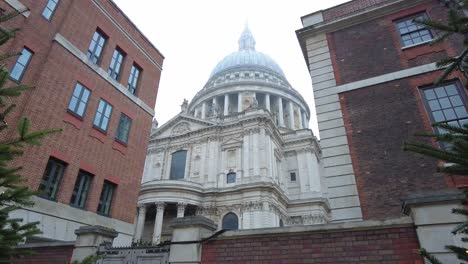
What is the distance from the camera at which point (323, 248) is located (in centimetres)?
566

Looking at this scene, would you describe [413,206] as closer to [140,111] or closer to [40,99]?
[40,99]

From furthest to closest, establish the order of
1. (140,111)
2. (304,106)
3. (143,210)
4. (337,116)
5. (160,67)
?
(304,106)
(143,210)
(160,67)
(140,111)
(337,116)

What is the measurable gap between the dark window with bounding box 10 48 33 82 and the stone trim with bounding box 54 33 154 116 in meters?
1.50

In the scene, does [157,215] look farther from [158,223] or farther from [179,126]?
[179,126]

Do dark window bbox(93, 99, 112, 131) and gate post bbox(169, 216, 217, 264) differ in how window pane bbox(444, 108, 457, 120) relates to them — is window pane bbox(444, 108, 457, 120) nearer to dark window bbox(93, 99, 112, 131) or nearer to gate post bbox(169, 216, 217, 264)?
gate post bbox(169, 216, 217, 264)

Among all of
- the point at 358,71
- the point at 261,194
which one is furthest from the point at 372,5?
the point at 261,194

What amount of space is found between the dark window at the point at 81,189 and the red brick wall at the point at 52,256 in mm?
4493

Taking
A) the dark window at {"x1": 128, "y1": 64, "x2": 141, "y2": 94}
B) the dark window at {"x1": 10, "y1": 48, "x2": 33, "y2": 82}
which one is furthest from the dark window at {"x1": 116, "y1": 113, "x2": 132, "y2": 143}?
the dark window at {"x1": 10, "y1": 48, "x2": 33, "y2": 82}

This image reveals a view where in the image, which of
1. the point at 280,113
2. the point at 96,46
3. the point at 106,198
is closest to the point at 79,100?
the point at 96,46

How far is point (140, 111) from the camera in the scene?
1783 centimetres

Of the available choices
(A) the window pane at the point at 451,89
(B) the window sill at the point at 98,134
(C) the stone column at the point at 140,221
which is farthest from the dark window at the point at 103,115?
→ (C) the stone column at the point at 140,221

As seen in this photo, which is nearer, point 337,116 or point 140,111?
point 337,116

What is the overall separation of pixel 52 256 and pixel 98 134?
7.33 m

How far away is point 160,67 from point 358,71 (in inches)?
535
